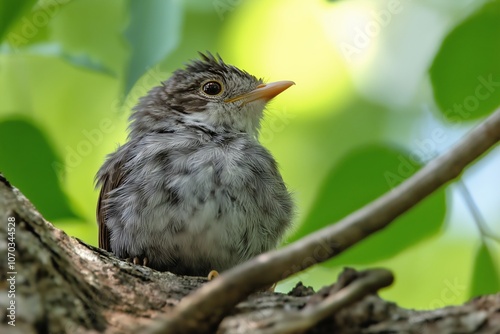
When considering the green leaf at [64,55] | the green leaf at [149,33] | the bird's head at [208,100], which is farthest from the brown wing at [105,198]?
the green leaf at [149,33]

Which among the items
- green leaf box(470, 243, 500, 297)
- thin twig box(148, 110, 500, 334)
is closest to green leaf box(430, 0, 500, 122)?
green leaf box(470, 243, 500, 297)

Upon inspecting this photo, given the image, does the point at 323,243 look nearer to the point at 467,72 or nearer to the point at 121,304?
the point at 121,304

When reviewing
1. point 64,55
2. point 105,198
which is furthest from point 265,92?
point 64,55

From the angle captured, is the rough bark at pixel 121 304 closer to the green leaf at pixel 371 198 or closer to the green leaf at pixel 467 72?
the green leaf at pixel 371 198

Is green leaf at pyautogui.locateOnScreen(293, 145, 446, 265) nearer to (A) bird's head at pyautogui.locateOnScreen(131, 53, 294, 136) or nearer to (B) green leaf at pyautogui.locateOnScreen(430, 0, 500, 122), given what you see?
(B) green leaf at pyautogui.locateOnScreen(430, 0, 500, 122)

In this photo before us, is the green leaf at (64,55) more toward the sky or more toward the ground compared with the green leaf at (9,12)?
more toward the sky

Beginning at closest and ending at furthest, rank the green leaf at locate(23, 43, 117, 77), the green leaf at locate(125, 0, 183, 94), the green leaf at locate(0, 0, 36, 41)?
the green leaf at locate(0, 0, 36, 41) < the green leaf at locate(125, 0, 183, 94) < the green leaf at locate(23, 43, 117, 77)
